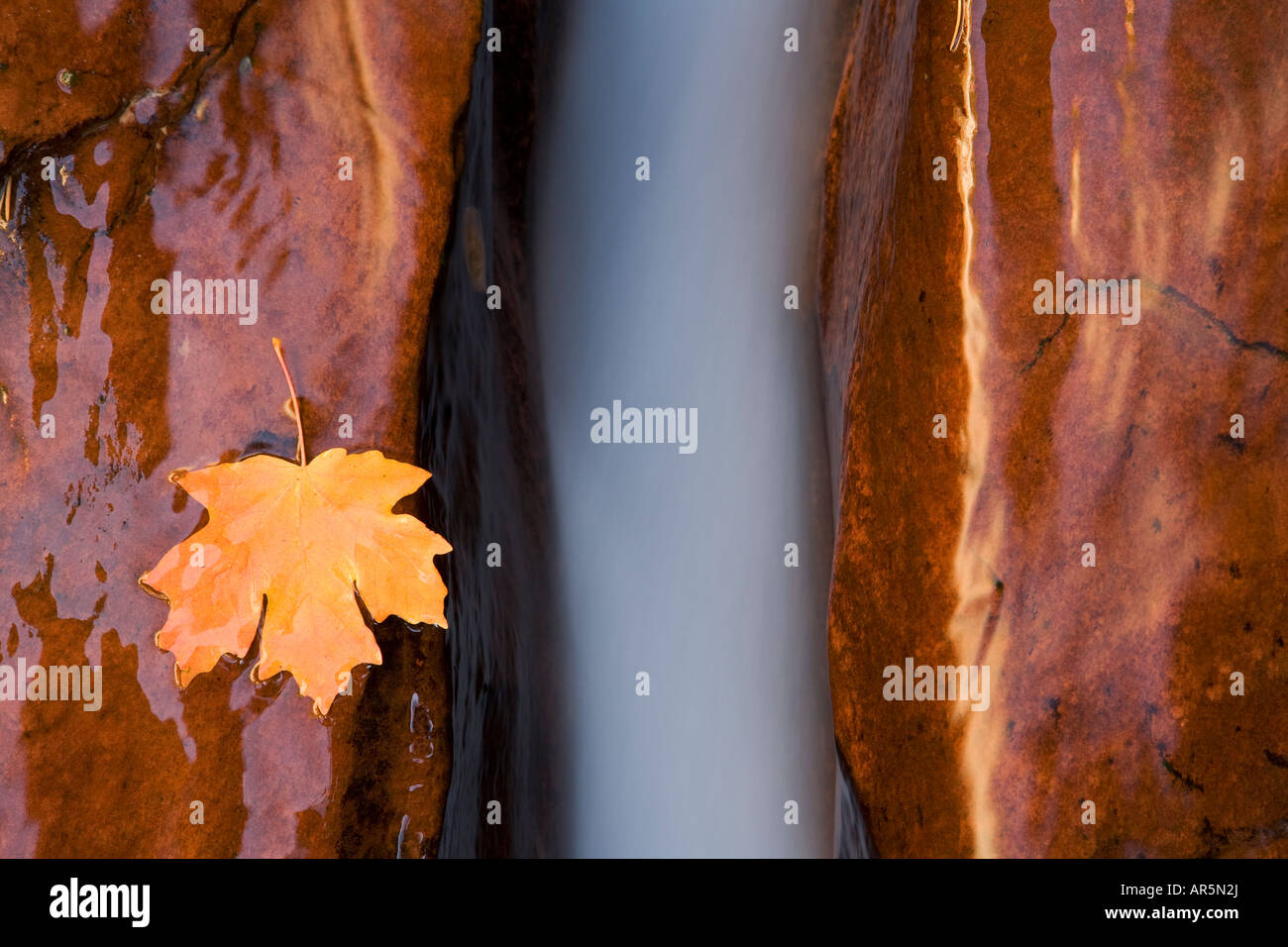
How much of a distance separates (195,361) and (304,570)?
0.45m

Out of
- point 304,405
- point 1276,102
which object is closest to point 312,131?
point 304,405

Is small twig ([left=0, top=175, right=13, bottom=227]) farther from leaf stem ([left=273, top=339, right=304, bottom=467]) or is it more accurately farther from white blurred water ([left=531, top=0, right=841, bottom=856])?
white blurred water ([left=531, top=0, right=841, bottom=856])

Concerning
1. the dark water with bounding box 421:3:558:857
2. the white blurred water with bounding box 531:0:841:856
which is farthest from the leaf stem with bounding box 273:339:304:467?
the white blurred water with bounding box 531:0:841:856

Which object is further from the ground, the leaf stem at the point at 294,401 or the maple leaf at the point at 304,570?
the leaf stem at the point at 294,401

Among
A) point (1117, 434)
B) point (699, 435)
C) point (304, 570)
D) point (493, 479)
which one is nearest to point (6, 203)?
point (304, 570)

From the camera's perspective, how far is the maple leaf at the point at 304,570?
1.32 metres

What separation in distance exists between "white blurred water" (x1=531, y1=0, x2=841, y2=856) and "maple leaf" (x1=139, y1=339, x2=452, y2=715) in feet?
2.74

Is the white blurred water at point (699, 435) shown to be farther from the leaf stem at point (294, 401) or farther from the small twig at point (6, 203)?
the small twig at point (6, 203)

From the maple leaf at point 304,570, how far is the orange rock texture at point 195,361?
0.07 meters

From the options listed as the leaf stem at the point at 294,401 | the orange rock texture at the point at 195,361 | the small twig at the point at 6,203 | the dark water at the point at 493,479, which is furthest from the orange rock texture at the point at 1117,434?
the small twig at the point at 6,203

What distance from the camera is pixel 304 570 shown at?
4.33 ft

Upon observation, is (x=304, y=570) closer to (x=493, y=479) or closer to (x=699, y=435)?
(x=493, y=479)
